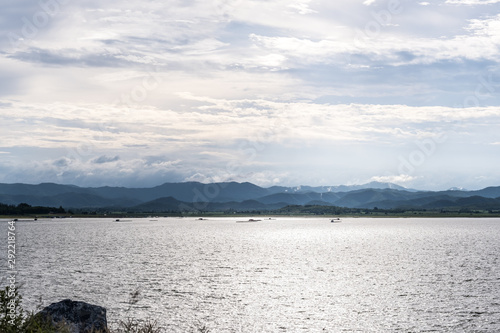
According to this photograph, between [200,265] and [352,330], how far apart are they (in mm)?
76806

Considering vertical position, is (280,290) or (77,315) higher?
(77,315)

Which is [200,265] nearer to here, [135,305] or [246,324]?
[135,305]

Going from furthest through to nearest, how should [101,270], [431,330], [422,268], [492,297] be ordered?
1. [422,268]
2. [101,270]
3. [492,297]
4. [431,330]

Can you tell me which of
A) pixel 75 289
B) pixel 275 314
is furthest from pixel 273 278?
pixel 75 289

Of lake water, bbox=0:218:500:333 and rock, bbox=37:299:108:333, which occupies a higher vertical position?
rock, bbox=37:299:108:333

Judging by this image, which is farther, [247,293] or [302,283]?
[302,283]

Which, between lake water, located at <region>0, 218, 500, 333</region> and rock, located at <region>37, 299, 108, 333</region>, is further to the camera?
lake water, located at <region>0, 218, 500, 333</region>

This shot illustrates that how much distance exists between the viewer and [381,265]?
440 ft

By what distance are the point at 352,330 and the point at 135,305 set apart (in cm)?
3450

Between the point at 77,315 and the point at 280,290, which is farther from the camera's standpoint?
the point at 280,290

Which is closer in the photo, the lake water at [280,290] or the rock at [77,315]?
the rock at [77,315]

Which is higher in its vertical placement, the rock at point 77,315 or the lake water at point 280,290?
the rock at point 77,315

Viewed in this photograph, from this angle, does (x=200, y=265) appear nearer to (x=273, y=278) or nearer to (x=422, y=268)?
(x=273, y=278)

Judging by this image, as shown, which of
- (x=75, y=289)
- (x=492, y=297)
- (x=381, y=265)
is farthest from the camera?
(x=381, y=265)
